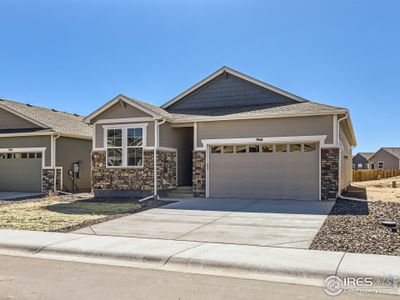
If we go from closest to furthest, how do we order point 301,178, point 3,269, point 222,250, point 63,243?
point 3,269 < point 222,250 < point 63,243 < point 301,178

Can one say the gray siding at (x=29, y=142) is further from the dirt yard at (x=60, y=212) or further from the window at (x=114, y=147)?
the window at (x=114, y=147)

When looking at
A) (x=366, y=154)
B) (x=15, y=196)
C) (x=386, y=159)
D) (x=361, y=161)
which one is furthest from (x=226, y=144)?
(x=366, y=154)

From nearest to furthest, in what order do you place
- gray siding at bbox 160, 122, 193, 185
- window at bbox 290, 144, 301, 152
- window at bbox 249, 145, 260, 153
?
window at bbox 290, 144, 301, 152 < window at bbox 249, 145, 260, 153 < gray siding at bbox 160, 122, 193, 185

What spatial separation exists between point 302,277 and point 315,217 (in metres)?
5.92

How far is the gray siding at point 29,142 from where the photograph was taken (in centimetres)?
2177

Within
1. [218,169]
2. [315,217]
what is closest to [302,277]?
[315,217]

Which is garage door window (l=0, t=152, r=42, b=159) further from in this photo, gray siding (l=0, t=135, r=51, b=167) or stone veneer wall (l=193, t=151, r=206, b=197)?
stone veneer wall (l=193, t=151, r=206, b=197)

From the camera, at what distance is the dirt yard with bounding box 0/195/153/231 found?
1133 cm

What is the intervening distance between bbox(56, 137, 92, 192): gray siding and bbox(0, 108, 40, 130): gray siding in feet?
6.95

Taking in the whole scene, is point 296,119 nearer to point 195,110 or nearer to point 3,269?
point 195,110

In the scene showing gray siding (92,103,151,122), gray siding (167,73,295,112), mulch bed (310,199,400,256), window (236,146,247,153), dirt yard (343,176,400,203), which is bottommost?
dirt yard (343,176,400,203)

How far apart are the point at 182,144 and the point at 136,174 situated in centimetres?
308

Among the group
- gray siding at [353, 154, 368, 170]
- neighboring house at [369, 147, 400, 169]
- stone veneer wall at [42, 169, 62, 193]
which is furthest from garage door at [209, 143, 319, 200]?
gray siding at [353, 154, 368, 170]

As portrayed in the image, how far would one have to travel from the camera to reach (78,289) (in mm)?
5680
